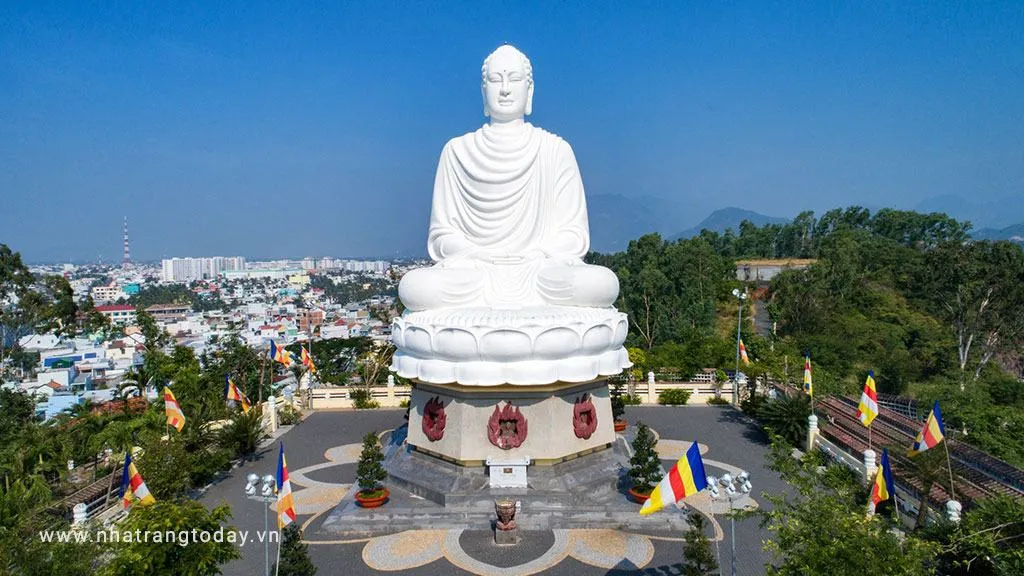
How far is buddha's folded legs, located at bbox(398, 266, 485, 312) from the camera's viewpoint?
39.0 ft

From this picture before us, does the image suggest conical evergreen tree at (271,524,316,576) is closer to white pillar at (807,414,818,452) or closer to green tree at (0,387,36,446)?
white pillar at (807,414,818,452)

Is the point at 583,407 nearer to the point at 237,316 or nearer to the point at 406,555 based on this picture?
the point at 406,555

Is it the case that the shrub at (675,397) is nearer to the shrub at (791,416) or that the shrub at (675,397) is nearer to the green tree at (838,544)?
the shrub at (791,416)

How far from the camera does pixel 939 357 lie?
2648cm

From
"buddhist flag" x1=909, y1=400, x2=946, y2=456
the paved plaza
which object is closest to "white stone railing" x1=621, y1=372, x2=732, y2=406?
the paved plaza

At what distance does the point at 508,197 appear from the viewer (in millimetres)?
13562

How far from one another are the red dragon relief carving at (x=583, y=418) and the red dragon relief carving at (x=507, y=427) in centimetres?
97

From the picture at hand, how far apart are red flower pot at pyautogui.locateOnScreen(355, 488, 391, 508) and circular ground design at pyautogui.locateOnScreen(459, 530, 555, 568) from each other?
152cm

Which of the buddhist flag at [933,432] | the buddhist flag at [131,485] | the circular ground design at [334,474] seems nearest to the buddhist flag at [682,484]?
the buddhist flag at [933,432]

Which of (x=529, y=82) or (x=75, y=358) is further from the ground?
(x=529, y=82)

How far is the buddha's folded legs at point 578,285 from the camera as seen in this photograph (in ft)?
38.6

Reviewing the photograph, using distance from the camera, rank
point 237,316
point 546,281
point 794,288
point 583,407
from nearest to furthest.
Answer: point 583,407 → point 546,281 → point 794,288 → point 237,316

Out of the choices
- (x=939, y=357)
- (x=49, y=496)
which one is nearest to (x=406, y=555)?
(x=49, y=496)

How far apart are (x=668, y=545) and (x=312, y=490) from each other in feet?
21.2
